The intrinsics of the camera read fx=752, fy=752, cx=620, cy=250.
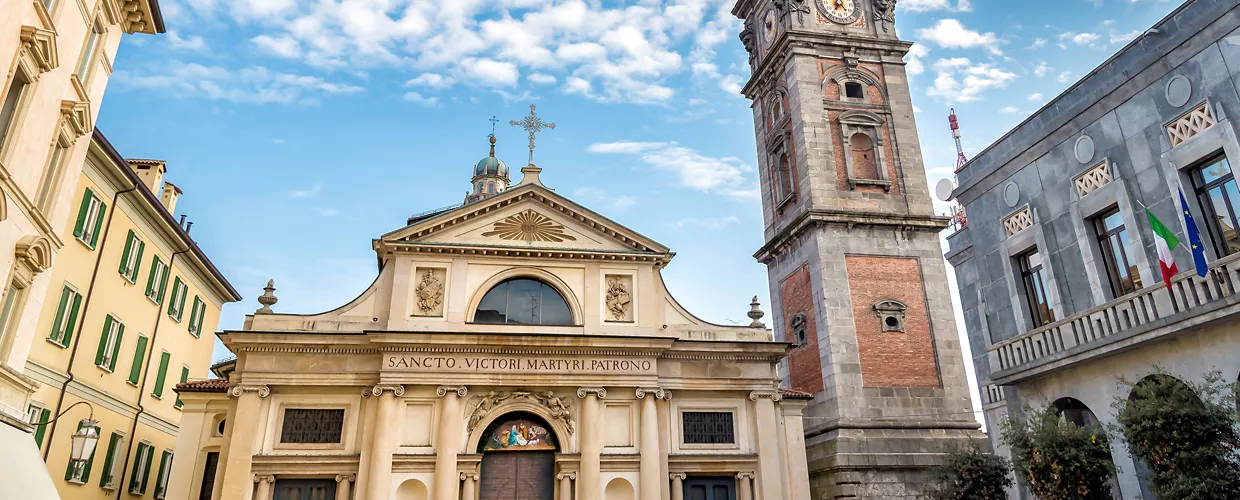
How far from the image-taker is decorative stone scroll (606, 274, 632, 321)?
21500 millimetres

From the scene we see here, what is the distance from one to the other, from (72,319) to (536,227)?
1247 centimetres


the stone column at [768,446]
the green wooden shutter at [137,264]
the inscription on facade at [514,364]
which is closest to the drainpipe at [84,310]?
the green wooden shutter at [137,264]

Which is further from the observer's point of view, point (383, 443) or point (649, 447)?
point (649, 447)

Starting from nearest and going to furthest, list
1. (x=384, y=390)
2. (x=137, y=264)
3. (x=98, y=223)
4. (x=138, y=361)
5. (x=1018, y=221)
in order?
1. (x=1018, y=221)
2. (x=384, y=390)
3. (x=98, y=223)
4. (x=137, y=264)
5. (x=138, y=361)

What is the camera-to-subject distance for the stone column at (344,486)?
733 inches

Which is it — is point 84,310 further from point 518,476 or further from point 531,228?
point 518,476

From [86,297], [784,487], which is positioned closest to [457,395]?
[784,487]

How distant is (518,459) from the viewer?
1970 cm

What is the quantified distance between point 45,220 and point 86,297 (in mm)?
9850

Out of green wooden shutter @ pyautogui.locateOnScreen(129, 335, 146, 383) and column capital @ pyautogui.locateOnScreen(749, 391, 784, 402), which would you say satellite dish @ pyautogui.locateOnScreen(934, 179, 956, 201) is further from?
green wooden shutter @ pyautogui.locateOnScreen(129, 335, 146, 383)

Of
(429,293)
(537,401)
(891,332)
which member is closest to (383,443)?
(537,401)

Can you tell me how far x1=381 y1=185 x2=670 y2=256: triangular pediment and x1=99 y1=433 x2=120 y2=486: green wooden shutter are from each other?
37.6 ft

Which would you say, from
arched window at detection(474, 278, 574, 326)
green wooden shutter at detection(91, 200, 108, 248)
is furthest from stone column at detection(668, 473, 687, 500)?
green wooden shutter at detection(91, 200, 108, 248)

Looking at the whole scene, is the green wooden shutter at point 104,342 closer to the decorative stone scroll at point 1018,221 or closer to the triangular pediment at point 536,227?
the triangular pediment at point 536,227
